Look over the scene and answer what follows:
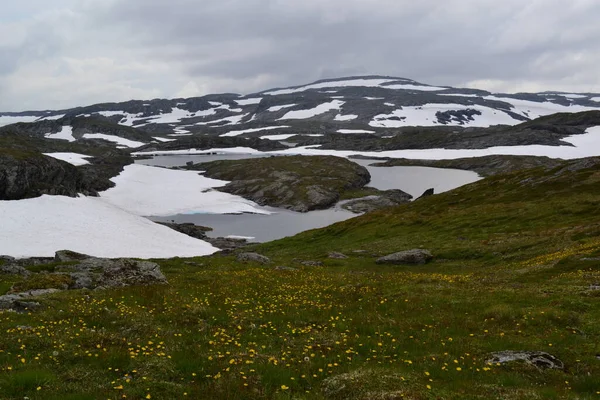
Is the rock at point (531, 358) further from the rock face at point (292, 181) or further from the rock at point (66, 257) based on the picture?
the rock face at point (292, 181)

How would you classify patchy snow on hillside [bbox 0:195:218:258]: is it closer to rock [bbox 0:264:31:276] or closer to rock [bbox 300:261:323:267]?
rock [bbox 0:264:31:276]

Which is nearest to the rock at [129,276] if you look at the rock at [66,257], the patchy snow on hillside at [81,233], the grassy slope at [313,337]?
the grassy slope at [313,337]

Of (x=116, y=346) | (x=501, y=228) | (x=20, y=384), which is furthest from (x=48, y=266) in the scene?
(x=501, y=228)

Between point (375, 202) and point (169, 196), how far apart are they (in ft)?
220

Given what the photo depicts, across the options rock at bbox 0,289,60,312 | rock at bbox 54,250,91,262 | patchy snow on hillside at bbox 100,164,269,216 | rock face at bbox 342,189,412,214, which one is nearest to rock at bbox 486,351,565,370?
rock at bbox 0,289,60,312

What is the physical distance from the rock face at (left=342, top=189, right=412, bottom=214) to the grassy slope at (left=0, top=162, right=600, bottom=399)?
95747mm

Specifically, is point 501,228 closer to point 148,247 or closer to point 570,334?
point 570,334

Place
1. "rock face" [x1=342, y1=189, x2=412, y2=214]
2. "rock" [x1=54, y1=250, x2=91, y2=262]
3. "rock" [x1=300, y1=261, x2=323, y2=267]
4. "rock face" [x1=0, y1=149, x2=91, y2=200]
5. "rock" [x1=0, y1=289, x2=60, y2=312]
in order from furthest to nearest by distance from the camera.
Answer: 1. "rock face" [x1=342, y1=189, x2=412, y2=214]
2. "rock face" [x1=0, y1=149, x2=91, y2=200]
3. "rock" [x1=300, y1=261, x2=323, y2=267]
4. "rock" [x1=54, y1=250, x2=91, y2=262]
5. "rock" [x1=0, y1=289, x2=60, y2=312]

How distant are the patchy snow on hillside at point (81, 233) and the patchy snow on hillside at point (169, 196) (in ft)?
151

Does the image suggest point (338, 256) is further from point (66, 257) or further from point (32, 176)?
point (32, 176)

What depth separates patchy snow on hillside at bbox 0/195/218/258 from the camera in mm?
55094

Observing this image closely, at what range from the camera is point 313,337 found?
590 inches

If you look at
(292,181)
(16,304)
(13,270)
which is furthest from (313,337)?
(292,181)

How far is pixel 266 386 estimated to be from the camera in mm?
10570
